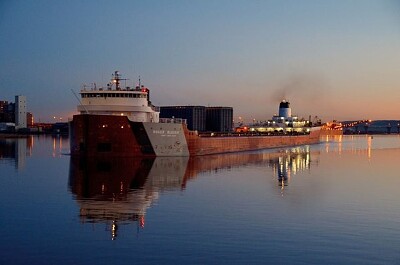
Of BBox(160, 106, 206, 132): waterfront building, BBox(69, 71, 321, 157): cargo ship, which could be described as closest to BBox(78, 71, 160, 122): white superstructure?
BBox(69, 71, 321, 157): cargo ship

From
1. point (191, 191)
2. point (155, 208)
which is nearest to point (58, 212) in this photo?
point (155, 208)

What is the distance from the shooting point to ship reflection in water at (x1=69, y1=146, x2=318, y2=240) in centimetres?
1506

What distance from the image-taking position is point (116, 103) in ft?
Answer: 115

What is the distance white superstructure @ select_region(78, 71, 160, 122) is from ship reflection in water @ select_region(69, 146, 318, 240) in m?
3.43

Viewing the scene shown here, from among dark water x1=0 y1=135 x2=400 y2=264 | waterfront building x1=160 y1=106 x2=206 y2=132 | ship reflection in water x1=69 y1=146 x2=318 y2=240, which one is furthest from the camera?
waterfront building x1=160 y1=106 x2=206 y2=132

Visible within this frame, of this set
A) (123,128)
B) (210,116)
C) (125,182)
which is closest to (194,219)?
(125,182)

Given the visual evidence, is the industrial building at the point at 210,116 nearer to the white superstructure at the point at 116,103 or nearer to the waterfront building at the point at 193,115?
the waterfront building at the point at 193,115

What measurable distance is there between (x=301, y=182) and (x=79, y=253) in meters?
15.9

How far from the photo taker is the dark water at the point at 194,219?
10812 millimetres

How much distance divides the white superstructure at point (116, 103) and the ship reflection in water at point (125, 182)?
11.3 ft

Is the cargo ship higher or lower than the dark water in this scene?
higher

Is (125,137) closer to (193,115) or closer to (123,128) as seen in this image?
(123,128)

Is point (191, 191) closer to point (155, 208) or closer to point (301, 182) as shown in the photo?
point (155, 208)

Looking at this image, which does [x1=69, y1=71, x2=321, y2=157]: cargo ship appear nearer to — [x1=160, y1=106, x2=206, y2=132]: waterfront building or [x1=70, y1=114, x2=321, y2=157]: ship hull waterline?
[x1=70, y1=114, x2=321, y2=157]: ship hull waterline
